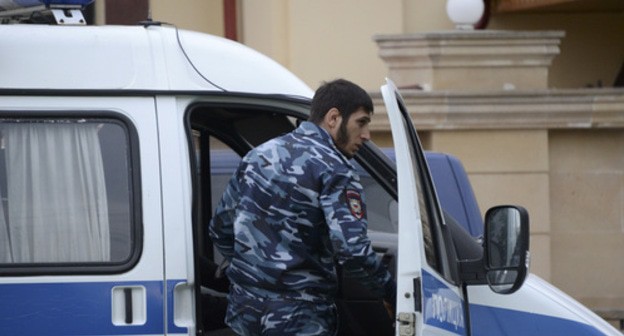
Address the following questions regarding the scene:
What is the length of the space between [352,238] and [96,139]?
923 mm

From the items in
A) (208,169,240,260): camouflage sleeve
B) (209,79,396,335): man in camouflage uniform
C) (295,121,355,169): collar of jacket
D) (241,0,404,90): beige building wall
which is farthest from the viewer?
Result: (241,0,404,90): beige building wall

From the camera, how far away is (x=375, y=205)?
6594 millimetres

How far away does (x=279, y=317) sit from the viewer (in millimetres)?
4637

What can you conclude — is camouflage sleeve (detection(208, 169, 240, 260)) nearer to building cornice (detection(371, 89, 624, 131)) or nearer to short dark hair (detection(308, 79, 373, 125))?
short dark hair (detection(308, 79, 373, 125))

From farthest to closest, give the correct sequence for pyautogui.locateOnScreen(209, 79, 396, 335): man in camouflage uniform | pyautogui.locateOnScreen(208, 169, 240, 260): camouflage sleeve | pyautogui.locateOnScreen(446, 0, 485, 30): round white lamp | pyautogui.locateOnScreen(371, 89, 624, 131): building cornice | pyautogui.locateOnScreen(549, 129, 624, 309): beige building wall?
pyautogui.locateOnScreen(446, 0, 485, 30): round white lamp < pyautogui.locateOnScreen(549, 129, 624, 309): beige building wall < pyautogui.locateOnScreen(371, 89, 624, 131): building cornice < pyautogui.locateOnScreen(208, 169, 240, 260): camouflage sleeve < pyautogui.locateOnScreen(209, 79, 396, 335): man in camouflage uniform

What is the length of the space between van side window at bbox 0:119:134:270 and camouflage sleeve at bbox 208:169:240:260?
34cm

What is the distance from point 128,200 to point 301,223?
1.84ft

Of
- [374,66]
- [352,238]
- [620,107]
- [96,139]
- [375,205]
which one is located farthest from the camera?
[374,66]

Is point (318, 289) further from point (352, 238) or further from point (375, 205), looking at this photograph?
point (375, 205)

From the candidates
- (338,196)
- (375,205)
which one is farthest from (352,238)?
(375,205)

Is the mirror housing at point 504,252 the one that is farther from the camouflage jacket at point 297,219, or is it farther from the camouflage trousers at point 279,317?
the camouflage trousers at point 279,317

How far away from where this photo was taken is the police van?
4633 millimetres

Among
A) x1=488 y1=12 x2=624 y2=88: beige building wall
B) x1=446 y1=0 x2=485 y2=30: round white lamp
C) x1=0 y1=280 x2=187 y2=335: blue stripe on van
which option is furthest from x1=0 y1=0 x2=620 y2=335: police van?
x1=488 y1=12 x2=624 y2=88: beige building wall

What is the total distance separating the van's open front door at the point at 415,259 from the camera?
4.41 metres
